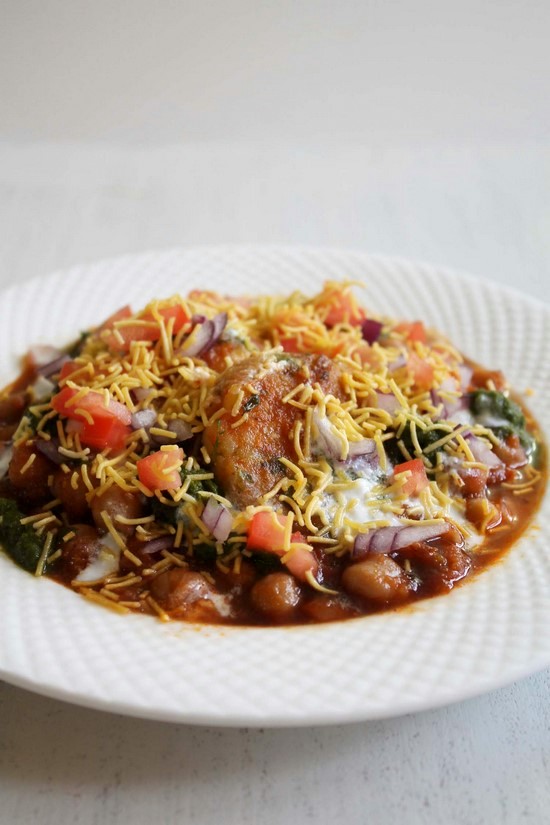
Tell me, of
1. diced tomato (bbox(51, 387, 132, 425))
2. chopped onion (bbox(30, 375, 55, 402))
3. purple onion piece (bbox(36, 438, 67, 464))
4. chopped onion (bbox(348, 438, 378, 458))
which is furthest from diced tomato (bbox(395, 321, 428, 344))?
purple onion piece (bbox(36, 438, 67, 464))

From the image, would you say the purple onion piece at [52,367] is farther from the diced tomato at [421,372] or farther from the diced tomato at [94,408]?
the diced tomato at [421,372]

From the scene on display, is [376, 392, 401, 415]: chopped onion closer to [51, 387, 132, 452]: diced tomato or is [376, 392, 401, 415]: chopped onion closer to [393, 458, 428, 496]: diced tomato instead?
[393, 458, 428, 496]: diced tomato

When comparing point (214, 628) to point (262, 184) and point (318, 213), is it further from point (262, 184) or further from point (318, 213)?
point (262, 184)

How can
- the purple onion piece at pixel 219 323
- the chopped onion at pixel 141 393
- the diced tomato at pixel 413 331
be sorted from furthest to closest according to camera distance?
the diced tomato at pixel 413 331
the purple onion piece at pixel 219 323
the chopped onion at pixel 141 393

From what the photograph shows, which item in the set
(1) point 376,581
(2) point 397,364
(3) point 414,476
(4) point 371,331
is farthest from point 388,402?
(1) point 376,581

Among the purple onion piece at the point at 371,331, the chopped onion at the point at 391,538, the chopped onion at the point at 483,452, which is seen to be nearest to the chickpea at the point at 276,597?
the chopped onion at the point at 391,538

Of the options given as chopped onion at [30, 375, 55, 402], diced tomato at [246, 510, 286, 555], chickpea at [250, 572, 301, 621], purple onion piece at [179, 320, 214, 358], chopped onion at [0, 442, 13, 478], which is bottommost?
chickpea at [250, 572, 301, 621]

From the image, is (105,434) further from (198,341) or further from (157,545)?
(198,341)
